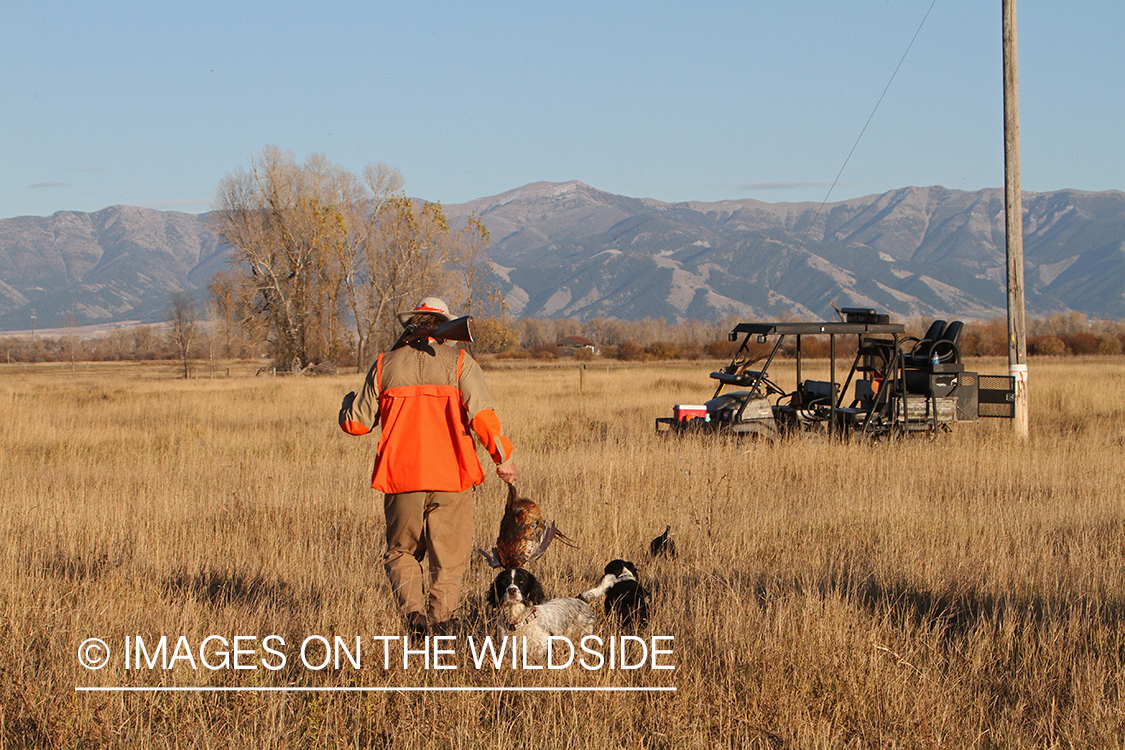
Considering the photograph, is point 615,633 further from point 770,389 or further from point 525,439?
point 525,439

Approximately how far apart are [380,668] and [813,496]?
565cm

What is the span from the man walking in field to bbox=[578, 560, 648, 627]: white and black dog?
2.53 ft

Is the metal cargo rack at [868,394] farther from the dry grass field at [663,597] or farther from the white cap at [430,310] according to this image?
the white cap at [430,310]

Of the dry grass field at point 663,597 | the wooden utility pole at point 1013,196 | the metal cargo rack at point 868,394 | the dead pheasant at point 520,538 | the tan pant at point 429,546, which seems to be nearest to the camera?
the dry grass field at point 663,597

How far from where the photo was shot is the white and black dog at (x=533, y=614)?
4.13 meters

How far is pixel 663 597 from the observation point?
545 cm

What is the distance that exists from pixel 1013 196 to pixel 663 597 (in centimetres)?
1041

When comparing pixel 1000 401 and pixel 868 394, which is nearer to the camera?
pixel 868 394

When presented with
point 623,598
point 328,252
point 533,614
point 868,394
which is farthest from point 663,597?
point 328,252

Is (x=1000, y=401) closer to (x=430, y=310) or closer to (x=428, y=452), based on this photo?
(x=430, y=310)

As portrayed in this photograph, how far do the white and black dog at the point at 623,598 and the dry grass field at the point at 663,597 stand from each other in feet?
0.34

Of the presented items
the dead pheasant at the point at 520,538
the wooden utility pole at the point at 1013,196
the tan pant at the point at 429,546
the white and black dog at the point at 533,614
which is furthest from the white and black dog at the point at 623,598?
the wooden utility pole at the point at 1013,196

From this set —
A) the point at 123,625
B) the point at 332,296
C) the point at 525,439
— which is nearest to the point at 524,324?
the point at 332,296

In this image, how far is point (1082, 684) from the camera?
4051 millimetres
